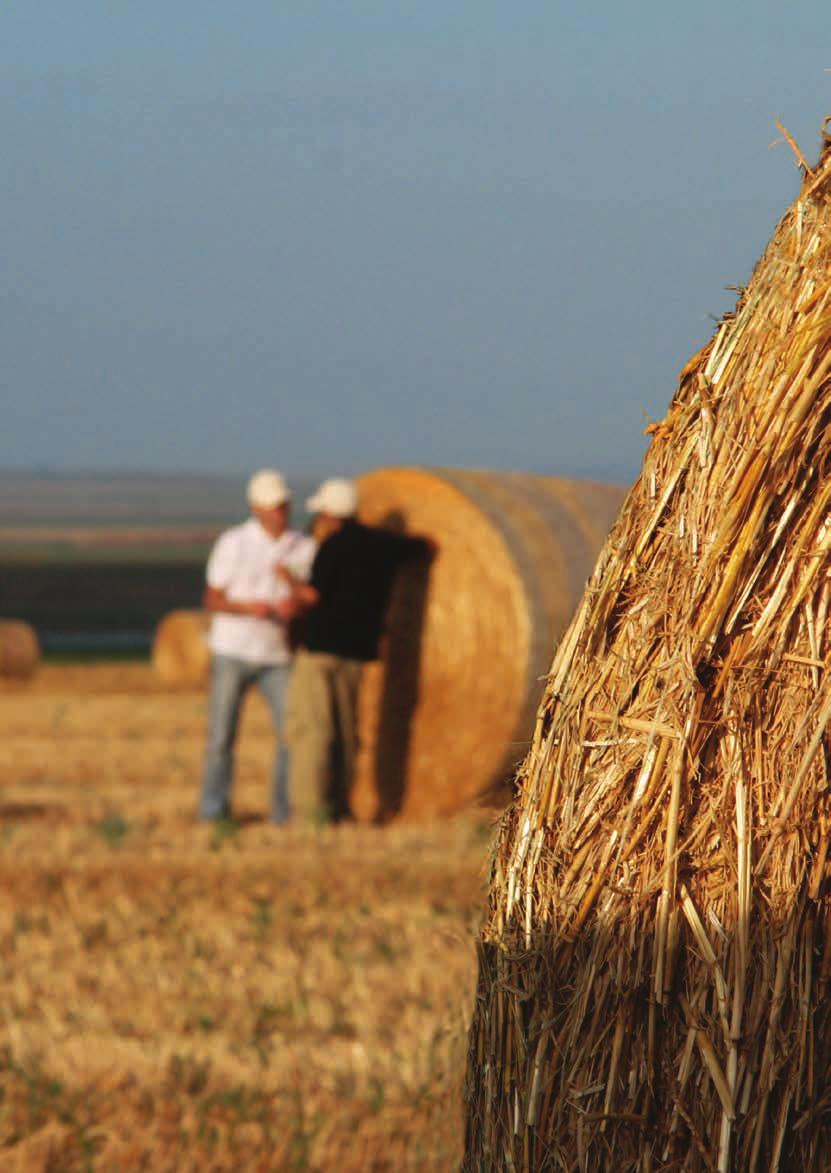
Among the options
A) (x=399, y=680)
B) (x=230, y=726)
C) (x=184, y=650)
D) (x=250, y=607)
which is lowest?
(x=184, y=650)

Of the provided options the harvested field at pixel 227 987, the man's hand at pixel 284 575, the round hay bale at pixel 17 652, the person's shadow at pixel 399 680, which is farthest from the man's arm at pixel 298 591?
the round hay bale at pixel 17 652

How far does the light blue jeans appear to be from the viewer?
36.1ft

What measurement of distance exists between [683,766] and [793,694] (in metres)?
0.21

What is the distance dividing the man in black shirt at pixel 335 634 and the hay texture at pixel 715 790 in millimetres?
7867

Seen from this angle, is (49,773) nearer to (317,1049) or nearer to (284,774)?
(284,774)

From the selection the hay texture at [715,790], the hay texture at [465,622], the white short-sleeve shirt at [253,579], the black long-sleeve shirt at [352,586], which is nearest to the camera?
the hay texture at [715,790]

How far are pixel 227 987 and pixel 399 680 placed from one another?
5054 mm

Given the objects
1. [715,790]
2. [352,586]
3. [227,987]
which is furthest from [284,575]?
[715,790]

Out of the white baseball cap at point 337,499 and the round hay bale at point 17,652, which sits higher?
the white baseball cap at point 337,499

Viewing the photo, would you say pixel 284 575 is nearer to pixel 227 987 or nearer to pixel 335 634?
pixel 335 634

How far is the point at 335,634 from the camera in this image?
1116 centimetres

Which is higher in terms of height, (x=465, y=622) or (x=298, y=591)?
(x=298, y=591)

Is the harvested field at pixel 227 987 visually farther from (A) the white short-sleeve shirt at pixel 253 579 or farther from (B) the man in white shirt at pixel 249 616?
(A) the white short-sleeve shirt at pixel 253 579

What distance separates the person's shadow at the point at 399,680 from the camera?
11.6m
